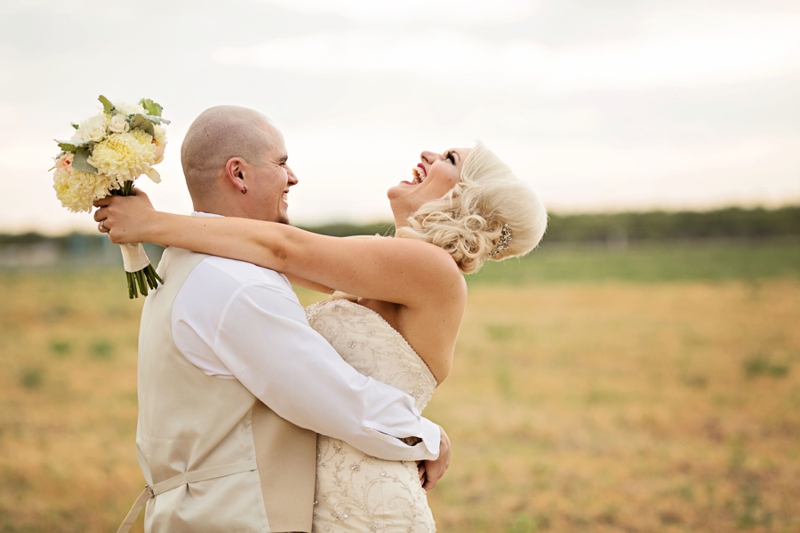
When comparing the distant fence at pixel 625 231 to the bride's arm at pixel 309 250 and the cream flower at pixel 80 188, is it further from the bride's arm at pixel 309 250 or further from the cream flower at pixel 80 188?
the cream flower at pixel 80 188

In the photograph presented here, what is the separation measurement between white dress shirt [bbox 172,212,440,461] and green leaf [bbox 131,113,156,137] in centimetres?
54

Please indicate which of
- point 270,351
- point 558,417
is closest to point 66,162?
point 270,351

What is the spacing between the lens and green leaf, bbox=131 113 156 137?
8.57 ft

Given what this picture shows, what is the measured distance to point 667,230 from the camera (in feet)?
198

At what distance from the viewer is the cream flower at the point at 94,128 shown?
2.54 m

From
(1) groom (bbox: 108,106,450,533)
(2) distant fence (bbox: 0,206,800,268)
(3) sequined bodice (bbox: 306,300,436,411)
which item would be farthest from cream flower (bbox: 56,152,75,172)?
(2) distant fence (bbox: 0,206,800,268)

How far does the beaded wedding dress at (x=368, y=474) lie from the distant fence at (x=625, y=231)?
52281 mm

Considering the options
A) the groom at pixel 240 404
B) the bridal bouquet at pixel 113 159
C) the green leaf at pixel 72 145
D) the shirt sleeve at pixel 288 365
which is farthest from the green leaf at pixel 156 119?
the shirt sleeve at pixel 288 365

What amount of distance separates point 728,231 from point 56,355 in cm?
5320

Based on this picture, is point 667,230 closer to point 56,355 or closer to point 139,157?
point 56,355

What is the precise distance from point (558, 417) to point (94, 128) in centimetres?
1023

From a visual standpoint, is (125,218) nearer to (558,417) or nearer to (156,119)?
(156,119)

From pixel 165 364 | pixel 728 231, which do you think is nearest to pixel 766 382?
pixel 165 364

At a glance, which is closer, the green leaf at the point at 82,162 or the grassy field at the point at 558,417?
the green leaf at the point at 82,162
